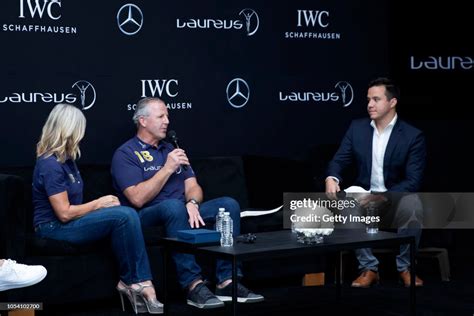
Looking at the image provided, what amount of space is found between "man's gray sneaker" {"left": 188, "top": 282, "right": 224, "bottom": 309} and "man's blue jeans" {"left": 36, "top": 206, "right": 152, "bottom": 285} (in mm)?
277

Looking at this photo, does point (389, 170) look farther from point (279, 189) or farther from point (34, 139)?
point (34, 139)

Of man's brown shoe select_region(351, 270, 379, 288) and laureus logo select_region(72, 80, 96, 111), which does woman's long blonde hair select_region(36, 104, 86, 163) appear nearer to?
laureus logo select_region(72, 80, 96, 111)

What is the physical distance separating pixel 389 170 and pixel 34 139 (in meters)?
2.17

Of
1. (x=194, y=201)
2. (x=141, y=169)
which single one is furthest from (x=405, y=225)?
(x=141, y=169)

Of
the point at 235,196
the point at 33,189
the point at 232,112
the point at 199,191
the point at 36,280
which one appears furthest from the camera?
the point at 232,112

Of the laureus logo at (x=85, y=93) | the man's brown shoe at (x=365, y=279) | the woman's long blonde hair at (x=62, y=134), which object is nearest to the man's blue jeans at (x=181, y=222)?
the woman's long blonde hair at (x=62, y=134)

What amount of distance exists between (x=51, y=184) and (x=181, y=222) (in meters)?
0.73

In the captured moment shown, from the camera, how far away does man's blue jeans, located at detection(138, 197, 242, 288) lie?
15.7 ft

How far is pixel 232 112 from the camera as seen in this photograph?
6195 millimetres

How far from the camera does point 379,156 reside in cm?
554

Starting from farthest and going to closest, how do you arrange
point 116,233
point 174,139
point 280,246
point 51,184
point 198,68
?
1. point 198,68
2. point 174,139
3. point 116,233
4. point 51,184
5. point 280,246

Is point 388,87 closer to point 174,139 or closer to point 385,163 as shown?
point 385,163

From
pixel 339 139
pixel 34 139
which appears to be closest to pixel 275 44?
pixel 339 139

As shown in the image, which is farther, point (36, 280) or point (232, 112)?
point (232, 112)
